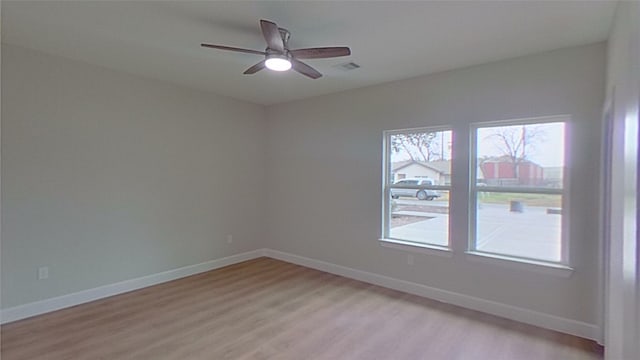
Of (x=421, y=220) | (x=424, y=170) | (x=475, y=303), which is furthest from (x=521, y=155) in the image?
(x=475, y=303)

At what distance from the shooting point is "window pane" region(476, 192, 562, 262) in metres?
3.18

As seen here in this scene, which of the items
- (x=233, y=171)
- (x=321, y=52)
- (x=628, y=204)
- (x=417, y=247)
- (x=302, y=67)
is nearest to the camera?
(x=628, y=204)

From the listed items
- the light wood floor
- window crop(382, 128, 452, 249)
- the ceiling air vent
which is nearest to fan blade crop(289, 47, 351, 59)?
the ceiling air vent

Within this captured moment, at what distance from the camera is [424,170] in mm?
4086

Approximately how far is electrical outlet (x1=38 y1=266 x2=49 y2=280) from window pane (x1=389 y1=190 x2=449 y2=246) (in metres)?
3.87

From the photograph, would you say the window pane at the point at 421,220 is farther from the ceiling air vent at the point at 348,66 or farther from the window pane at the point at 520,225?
the ceiling air vent at the point at 348,66

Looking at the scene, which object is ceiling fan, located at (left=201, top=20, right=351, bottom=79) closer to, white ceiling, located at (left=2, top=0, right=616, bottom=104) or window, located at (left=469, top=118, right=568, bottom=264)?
white ceiling, located at (left=2, top=0, right=616, bottom=104)

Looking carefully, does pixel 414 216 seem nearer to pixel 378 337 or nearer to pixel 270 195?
pixel 378 337

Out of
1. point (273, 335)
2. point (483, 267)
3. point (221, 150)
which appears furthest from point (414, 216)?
point (221, 150)

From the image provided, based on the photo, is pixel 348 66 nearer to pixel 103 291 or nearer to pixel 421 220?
pixel 421 220

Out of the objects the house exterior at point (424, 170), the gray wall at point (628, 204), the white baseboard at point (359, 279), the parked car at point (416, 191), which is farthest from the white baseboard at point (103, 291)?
the gray wall at point (628, 204)

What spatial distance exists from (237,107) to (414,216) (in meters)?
3.18

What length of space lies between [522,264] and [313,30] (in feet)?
9.76

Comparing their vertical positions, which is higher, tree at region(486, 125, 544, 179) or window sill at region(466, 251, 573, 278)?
tree at region(486, 125, 544, 179)
